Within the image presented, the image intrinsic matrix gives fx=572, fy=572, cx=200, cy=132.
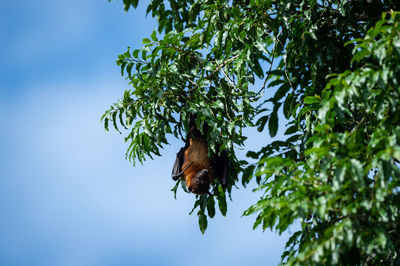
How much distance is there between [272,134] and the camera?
491 cm

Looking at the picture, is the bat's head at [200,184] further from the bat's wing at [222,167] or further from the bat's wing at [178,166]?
the bat's wing at [178,166]

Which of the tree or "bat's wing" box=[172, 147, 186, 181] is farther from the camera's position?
"bat's wing" box=[172, 147, 186, 181]

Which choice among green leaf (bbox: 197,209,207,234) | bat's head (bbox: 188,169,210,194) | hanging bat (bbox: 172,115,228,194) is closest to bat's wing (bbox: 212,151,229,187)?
hanging bat (bbox: 172,115,228,194)

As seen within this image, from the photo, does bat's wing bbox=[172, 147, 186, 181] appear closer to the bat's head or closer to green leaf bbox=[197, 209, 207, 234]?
the bat's head

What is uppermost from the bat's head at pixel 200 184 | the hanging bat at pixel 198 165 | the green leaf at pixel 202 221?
the hanging bat at pixel 198 165

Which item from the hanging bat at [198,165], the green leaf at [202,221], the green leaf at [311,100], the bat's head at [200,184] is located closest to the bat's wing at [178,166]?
the hanging bat at [198,165]

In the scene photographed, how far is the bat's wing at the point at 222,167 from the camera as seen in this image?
19.1 ft

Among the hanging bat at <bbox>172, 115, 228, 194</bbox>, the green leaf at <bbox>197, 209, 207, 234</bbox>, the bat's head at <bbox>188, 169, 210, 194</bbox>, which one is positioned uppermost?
the hanging bat at <bbox>172, 115, 228, 194</bbox>

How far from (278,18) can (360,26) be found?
33.4 inches

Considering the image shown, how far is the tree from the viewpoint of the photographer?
11.8 feet

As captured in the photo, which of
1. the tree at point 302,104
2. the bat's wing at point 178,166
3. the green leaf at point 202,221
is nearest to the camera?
the tree at point 302,104

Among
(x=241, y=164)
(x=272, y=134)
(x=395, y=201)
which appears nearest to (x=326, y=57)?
(x=272, y=134)

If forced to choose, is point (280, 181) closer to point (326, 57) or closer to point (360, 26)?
point (326, 57)

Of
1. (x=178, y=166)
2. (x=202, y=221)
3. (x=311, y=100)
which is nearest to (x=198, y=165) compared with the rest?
(x=178, y=166)
